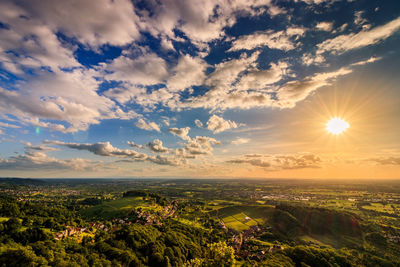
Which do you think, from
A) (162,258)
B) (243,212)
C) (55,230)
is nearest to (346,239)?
(243,212)

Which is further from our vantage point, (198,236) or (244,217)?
(244,217)

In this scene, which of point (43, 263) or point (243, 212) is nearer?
point (43, 263)

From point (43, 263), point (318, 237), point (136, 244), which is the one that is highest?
point (43, 263)

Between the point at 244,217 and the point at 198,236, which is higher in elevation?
the point at 198,236

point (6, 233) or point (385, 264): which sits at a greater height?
point (6, 233)

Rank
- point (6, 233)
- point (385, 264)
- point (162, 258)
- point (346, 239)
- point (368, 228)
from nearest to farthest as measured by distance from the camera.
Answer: point (162, 258) < point (6, 233) < point (385, 264) < point (346, 239) < point (368, 228)

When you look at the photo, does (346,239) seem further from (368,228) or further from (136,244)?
(136,244)

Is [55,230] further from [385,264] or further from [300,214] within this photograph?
[300,214]

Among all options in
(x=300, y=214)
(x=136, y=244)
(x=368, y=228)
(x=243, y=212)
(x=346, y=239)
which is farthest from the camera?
(x=243, y=212)

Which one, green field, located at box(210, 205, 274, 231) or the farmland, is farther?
green field, located at box(210, 205, 274, 231)

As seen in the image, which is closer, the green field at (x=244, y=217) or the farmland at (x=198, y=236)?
the farmland at (x=198, y=236)
